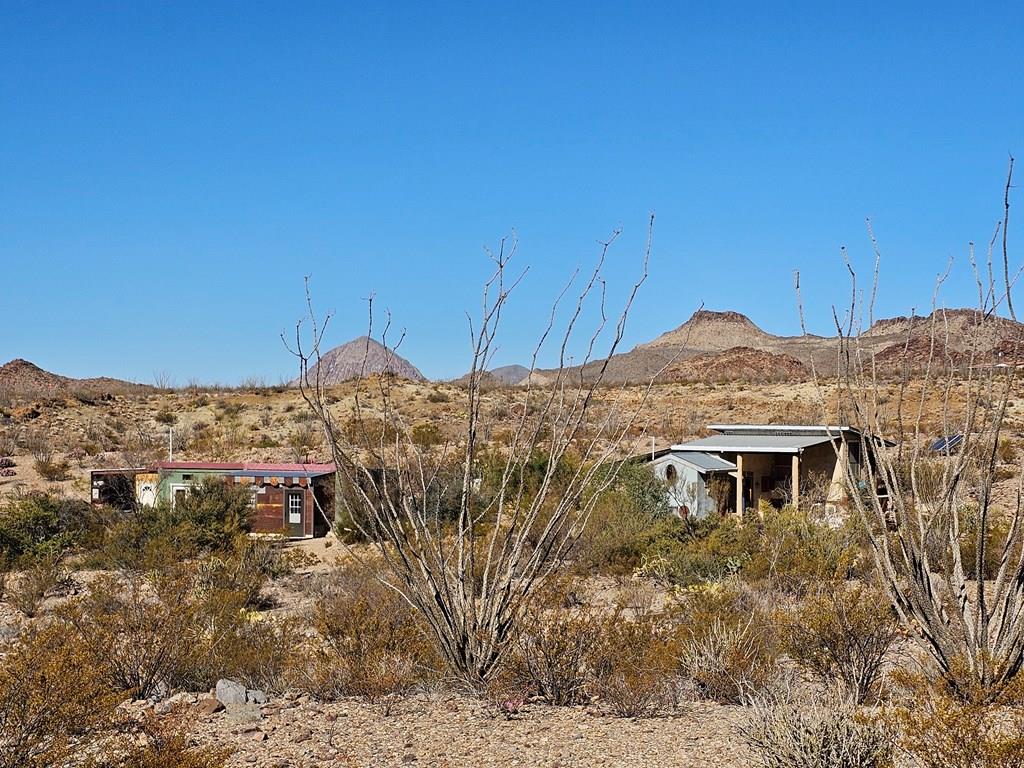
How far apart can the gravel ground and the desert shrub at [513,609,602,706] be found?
26 centimetres

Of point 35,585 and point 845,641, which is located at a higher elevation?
point 845,641

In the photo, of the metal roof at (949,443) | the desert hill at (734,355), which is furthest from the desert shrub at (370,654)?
the desert hill at (734,355)

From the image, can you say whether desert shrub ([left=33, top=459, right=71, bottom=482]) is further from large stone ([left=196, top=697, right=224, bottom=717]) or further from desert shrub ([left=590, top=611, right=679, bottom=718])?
desert shrub ([left=590, top=611, right=679, bottom=718])

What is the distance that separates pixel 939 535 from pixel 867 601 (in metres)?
0.91

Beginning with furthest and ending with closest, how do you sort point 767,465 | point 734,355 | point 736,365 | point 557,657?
point 734,355 → point 736,365 → point 767,465 → point 557,657

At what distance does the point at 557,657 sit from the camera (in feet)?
27.9

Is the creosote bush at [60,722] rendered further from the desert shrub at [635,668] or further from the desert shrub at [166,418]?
the desert shrub at [166,418]

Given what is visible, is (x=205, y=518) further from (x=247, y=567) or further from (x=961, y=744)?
(x=961, y=744)

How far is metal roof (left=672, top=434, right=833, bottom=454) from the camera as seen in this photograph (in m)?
25.9

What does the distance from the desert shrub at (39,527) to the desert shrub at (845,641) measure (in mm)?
17124

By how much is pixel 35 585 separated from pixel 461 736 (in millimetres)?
12353

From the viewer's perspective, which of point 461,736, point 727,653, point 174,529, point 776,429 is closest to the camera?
point 461,736

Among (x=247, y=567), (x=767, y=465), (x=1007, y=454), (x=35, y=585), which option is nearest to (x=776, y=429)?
(x=767, y=465)

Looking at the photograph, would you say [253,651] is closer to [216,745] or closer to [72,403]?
[216,745]
